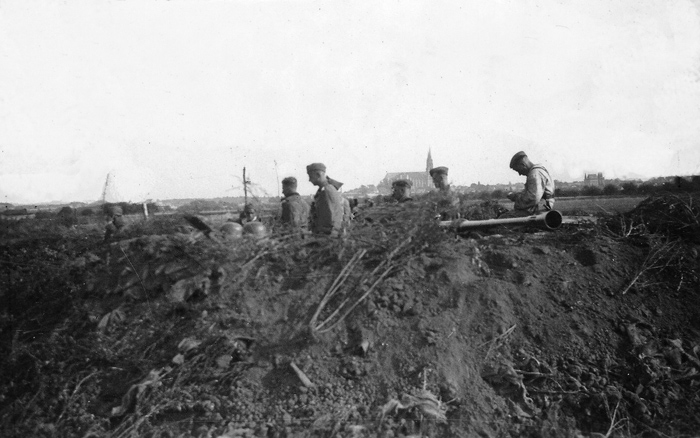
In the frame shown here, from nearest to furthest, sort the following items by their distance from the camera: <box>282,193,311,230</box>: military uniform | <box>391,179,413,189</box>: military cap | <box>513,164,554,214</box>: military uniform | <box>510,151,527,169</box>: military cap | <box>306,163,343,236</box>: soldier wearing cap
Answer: <box>306,163,343,236</box>: soldier wearing cap
<box>513,164,554,214</box>: military uniform
<box>282,193,311,230</box>: military uniform
<box>510,151,527,169</box>: military cap
<box>391,179,413,189</box>: military cap

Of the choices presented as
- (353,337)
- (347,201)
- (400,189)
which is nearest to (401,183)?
(400,189)

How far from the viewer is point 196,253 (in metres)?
4.79

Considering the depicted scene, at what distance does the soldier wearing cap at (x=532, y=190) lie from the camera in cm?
650

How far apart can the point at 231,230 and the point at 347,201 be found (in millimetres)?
1801

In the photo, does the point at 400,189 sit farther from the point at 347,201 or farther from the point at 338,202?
the point at 338,202

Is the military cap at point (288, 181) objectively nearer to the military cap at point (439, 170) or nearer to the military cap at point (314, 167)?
the military cap at point (314, 167)

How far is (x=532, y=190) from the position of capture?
6.50 m

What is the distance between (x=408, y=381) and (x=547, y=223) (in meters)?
3.45

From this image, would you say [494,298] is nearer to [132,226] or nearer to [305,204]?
[305,204]

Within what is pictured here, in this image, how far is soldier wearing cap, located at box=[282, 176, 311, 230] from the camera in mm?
6641

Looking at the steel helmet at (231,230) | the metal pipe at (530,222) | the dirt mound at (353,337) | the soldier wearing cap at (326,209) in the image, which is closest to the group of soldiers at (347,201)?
the soldier wearing cap at (326,209)

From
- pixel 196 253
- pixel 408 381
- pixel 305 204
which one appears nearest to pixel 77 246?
pixel 196 253

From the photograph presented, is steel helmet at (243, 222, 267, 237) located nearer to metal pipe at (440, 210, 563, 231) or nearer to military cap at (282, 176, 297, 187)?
military cap at (282, 176, 297, 187)

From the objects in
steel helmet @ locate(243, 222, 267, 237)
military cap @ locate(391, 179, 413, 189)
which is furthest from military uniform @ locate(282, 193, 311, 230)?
military cap @ locate(391, 179, 413, 189)
